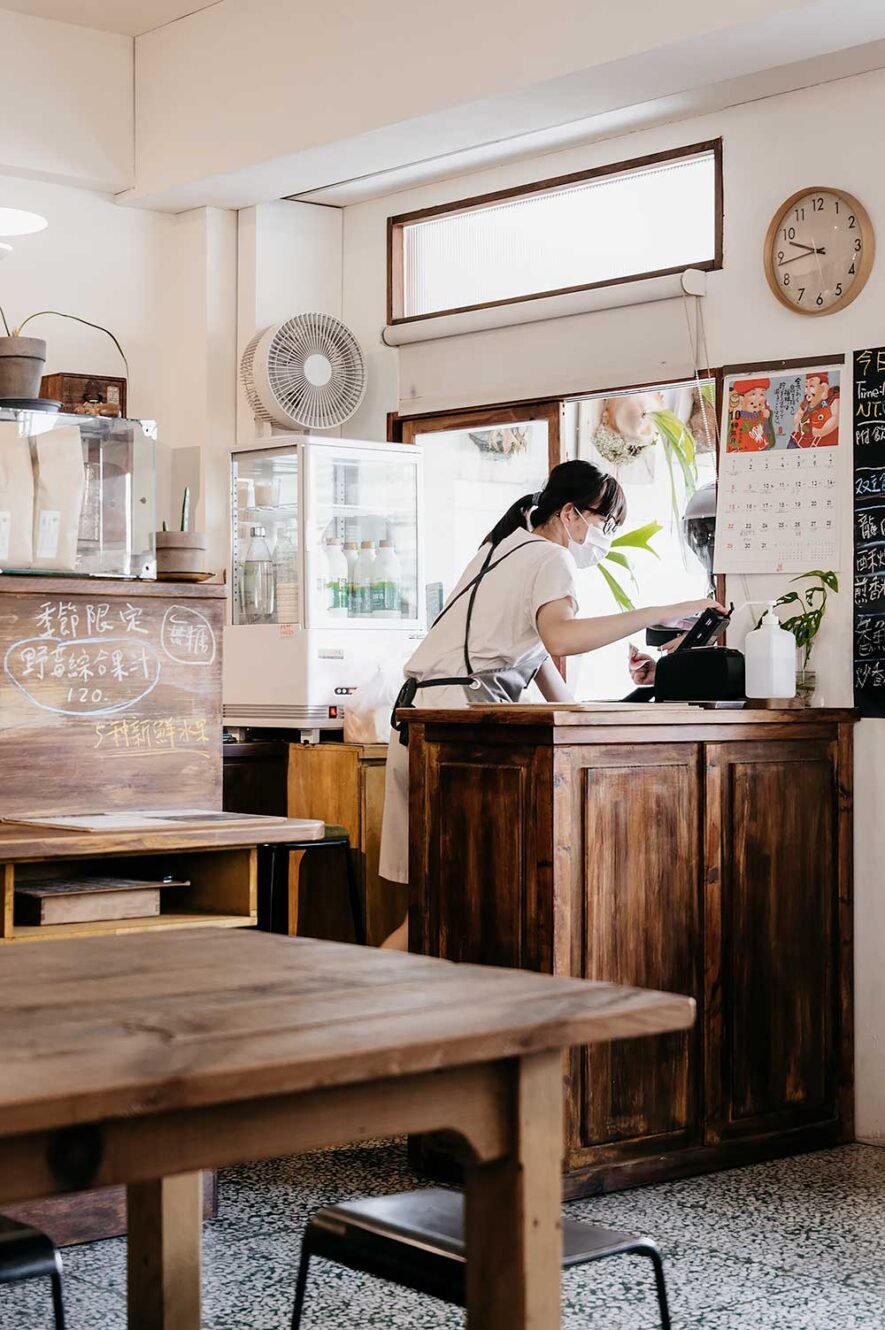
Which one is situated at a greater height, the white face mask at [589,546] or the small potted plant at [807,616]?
the white face mask at [589,546]

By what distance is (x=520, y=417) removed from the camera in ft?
18.8

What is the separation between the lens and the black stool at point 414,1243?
2.04m

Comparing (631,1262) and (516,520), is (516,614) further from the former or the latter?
(631,1262)

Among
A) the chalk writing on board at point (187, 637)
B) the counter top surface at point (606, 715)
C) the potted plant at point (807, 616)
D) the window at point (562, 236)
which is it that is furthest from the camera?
the window at point (562, 236)

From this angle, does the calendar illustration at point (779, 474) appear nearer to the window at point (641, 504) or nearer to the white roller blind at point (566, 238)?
the white roller blind at point (566, 238)

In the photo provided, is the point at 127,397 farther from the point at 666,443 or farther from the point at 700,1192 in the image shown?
the point at 700,1192

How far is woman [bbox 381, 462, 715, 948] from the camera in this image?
14.5ft

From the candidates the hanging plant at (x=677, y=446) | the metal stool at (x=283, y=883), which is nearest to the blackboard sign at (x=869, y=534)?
the hanging plant at (x=677, y=446)

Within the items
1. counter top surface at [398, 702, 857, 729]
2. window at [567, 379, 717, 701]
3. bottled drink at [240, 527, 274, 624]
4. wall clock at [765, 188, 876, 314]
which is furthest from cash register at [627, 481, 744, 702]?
bottled drink at [240, 527, 274, 624]

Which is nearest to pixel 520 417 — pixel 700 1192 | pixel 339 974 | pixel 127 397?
pixel 127 397

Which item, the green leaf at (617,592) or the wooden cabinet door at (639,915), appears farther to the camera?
the green leaf at (617,592)

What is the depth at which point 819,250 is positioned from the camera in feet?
15.5

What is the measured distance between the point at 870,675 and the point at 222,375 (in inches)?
113

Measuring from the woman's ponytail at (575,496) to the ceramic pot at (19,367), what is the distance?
1408 mm
